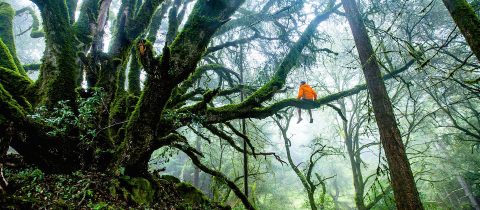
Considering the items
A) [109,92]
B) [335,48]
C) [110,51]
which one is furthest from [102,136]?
[335,48]

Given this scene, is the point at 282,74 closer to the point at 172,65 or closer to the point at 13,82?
the point at 172,65

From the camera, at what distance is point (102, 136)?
4.46 meters

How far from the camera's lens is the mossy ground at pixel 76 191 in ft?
10.9

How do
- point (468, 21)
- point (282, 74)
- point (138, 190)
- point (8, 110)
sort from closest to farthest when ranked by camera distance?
point (468, 21) < point (8, 110) < point (138, 190) < point (282, 74)

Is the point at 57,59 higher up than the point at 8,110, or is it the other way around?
the point at 57,59

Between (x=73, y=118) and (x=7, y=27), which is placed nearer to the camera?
(x=73, y=118)

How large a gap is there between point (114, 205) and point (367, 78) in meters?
4.49

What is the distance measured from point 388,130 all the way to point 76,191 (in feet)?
15.4

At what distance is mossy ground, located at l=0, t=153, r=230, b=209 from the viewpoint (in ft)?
10.9

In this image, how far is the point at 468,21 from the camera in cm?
210

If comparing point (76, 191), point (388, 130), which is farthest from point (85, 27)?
point (388, 130)

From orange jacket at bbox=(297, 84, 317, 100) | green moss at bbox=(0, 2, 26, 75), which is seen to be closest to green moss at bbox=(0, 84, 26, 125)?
green moss at bbox=(0, 2, 26, 75)

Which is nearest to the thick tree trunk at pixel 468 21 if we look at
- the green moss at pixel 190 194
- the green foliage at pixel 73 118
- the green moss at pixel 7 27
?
the green foliage at pixel 73 118

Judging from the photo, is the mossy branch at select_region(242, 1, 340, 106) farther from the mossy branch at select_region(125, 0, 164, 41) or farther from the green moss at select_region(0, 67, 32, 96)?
the green moss at select_region(0, 67, 32, 96)
